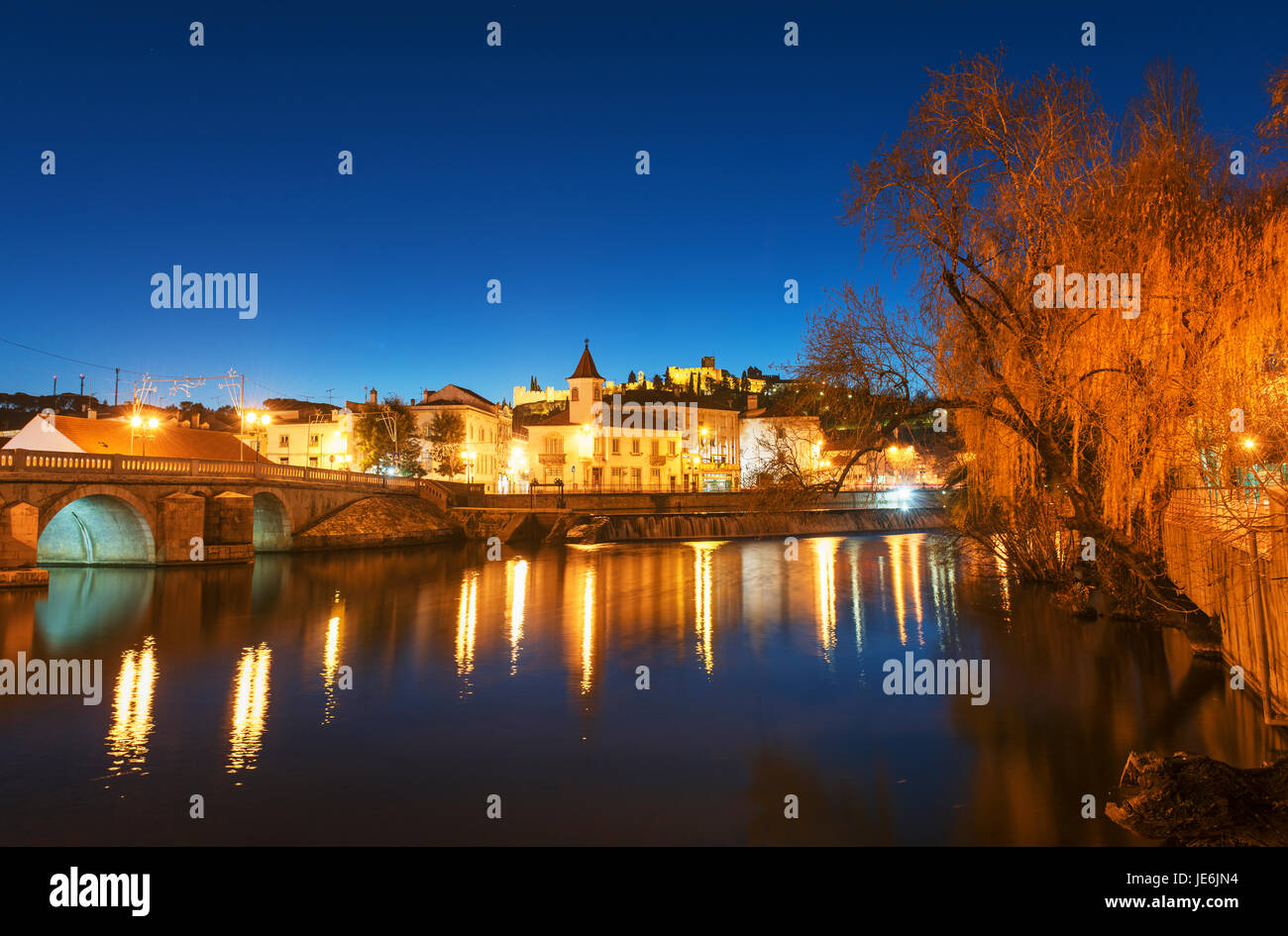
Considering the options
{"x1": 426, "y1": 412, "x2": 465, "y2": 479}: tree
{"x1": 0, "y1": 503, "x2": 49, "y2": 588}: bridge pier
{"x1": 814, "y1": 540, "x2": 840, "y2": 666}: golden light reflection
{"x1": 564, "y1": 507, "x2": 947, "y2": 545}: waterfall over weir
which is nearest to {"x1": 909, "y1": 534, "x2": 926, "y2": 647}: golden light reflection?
{"x1": 814, "y1": 540, "x2": 840, "y2": 666}: golden light reflection

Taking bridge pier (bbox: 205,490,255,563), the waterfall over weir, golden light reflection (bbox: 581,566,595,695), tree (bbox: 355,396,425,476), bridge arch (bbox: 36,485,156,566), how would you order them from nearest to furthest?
golden light reflection (bbox: 581,566,595,695), bridge arch (bbox: 36,485,156,566), bridge pier (bbox: 205,490,255,563), the waterfall over weir, tree (bbox: 355,396,425,476)

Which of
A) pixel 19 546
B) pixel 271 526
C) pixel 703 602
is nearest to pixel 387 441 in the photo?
pixel 271 526

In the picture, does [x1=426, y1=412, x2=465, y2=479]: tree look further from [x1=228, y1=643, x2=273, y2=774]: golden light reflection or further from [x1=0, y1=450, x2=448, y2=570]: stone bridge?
[x1=228, y1=643, x2=273, y2=774]: golden light reflection

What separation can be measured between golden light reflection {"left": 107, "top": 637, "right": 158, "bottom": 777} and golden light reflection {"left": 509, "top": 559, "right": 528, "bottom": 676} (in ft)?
24.7

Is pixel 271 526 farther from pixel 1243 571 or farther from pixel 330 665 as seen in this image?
pixel 1243 571

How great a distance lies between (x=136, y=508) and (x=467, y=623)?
20.5 meters

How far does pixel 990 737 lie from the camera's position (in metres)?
13.0

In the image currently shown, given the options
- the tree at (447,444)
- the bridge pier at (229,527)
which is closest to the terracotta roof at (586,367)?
the tree at (447,444)

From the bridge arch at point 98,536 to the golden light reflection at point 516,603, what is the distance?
17.3 m

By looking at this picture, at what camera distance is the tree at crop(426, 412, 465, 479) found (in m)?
74.0

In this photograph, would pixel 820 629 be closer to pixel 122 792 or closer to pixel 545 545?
pixel 122 792

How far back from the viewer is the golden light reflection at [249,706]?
40.6 ft

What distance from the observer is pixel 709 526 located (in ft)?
208
